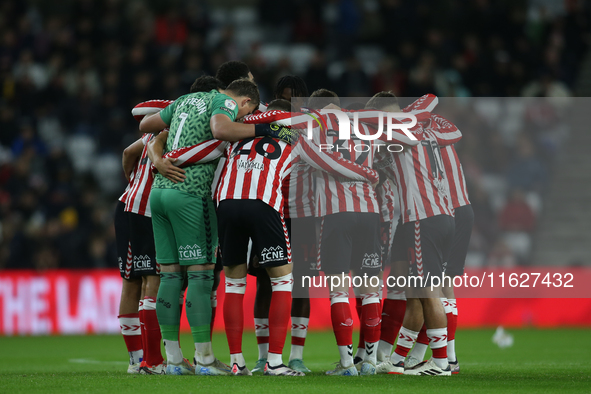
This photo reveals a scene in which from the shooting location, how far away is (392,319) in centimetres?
682

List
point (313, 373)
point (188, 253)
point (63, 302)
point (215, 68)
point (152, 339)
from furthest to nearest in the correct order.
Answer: point (215, 68) → point (63, 302) → point (313, 373) → point (152, 339) → point (188, 253)

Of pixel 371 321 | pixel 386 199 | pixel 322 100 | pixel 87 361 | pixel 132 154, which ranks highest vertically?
pixel 322 100

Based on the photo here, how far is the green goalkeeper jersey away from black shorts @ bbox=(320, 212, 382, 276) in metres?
1.03

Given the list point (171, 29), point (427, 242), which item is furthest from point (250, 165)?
point (171, 29)

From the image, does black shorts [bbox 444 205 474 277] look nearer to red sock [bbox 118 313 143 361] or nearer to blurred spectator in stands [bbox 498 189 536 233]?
red sock [bbox 118 313 143 361]

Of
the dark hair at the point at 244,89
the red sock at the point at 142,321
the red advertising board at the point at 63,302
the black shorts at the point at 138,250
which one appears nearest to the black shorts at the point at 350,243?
the dark hair at the point at 244,89

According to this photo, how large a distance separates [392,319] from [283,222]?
153 centimetres

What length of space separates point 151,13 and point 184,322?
7886 millimetres

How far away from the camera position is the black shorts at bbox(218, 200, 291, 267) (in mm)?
5867

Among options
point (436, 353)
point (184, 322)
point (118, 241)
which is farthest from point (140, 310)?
point (184, 322)

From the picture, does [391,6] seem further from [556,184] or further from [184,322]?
[184,322]

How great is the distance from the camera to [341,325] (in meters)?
6.12

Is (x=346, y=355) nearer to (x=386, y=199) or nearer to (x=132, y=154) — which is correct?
(x=386, y=199)

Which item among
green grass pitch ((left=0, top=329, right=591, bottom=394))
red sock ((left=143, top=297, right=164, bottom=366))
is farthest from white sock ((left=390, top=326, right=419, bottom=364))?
red sock ((left=143, top=297, right=164, bottom=366))
